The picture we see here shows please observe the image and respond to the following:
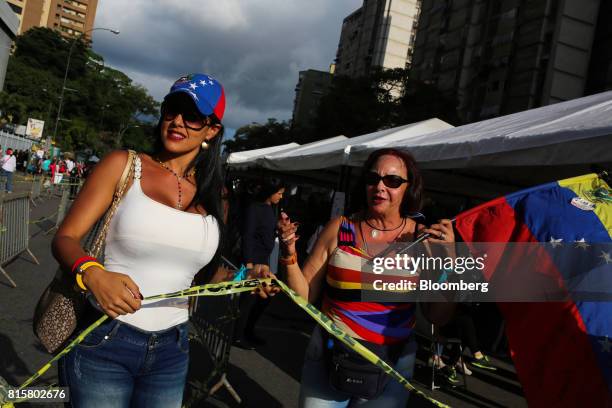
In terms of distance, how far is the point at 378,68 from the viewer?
38031 mm

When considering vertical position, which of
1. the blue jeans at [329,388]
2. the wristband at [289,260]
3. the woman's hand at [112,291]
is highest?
the wristband at [289,260]

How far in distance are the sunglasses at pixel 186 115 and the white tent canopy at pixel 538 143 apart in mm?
2945

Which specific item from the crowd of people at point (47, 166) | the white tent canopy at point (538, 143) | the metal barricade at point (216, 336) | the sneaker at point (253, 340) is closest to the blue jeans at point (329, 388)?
the metal barricade at point (216, 336)

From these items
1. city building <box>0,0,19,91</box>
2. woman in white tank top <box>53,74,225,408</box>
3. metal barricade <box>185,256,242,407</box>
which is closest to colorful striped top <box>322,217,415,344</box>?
woman in white tank top <box>53,74,225,408</box>

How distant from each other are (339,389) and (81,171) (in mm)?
37648

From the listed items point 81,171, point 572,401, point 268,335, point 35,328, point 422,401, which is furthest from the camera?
point 81,171

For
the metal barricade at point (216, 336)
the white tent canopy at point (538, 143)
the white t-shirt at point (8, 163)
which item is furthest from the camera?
the white t-shirt at point (8, 163)

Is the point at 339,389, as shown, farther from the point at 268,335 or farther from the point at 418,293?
the point at 268,335

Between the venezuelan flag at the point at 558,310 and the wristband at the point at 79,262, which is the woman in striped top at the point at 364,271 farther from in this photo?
the wristband at the point at 79,262

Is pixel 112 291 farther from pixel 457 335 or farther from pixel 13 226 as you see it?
pixel 13 226

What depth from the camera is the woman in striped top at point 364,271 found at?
229 centimetres

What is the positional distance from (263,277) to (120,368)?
676 mm

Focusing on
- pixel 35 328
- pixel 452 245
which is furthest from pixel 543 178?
pixel 35 328

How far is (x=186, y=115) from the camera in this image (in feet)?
6.61
